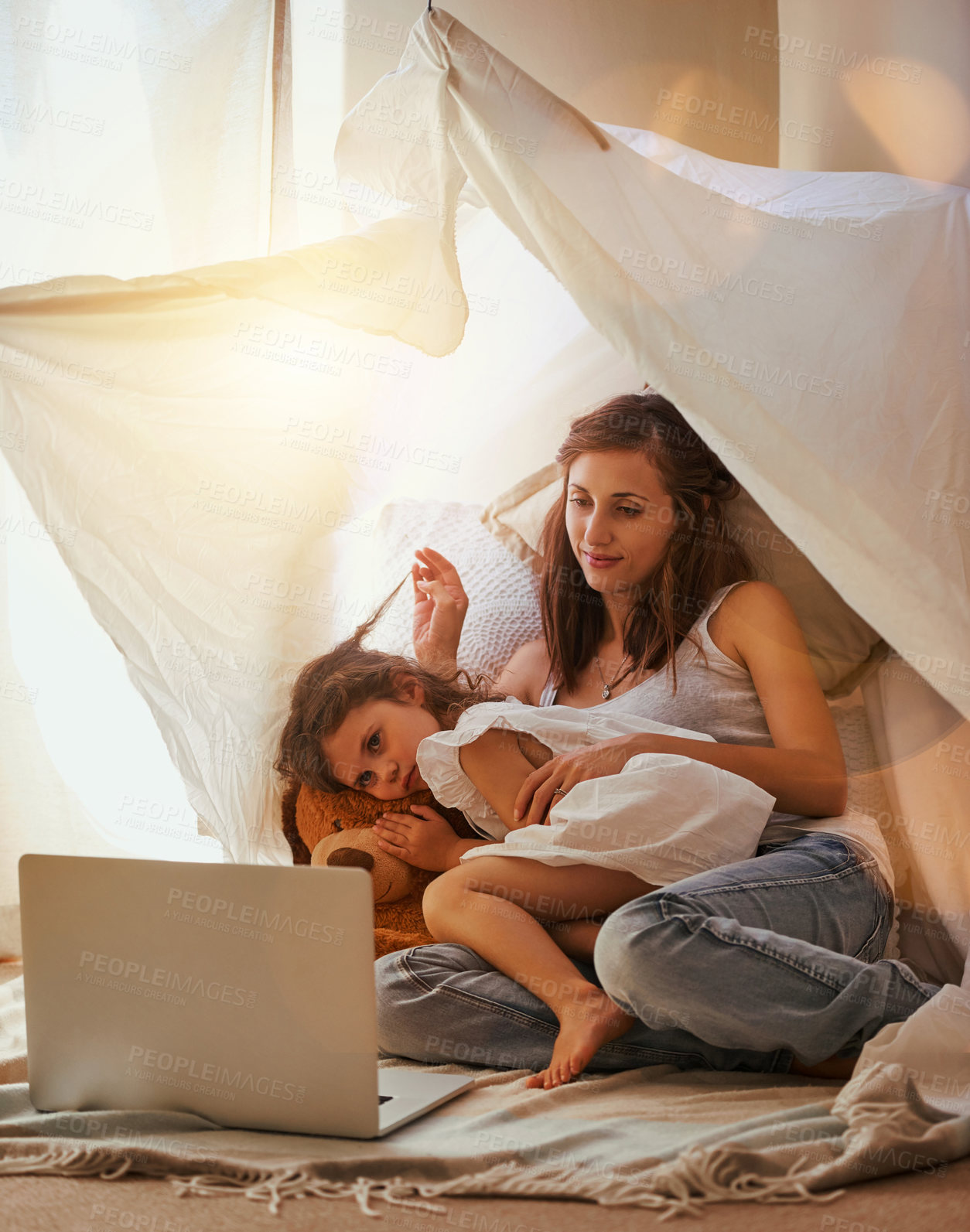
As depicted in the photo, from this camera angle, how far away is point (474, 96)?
124 centimetres

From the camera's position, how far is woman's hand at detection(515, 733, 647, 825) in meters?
1.21

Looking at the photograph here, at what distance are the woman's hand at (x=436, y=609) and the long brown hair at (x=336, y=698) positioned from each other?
11 cm

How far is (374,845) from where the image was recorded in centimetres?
136

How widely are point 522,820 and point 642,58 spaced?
148cm

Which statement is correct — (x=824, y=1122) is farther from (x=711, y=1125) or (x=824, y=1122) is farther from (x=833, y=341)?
(x=833, y=341)

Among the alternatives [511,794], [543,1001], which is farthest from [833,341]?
[543,1001]

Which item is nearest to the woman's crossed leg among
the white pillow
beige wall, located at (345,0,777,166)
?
the white pillow

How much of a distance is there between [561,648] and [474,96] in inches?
30.6

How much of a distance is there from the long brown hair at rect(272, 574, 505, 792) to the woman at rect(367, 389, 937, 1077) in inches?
4.9

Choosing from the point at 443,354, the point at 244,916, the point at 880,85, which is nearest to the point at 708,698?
the point at 443,354

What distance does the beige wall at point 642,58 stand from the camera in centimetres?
188

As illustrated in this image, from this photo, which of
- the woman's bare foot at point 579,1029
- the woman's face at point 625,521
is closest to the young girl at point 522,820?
the woman's bare foot at point 579,1029

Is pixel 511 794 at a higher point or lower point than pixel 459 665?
lower

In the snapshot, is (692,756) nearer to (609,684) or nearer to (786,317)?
(609,684)
